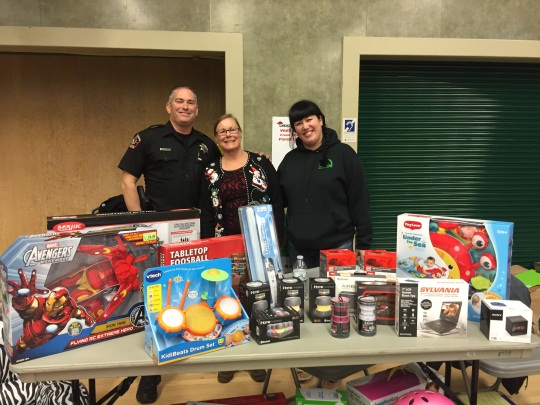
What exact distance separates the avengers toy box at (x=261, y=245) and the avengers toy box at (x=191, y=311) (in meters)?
0.18

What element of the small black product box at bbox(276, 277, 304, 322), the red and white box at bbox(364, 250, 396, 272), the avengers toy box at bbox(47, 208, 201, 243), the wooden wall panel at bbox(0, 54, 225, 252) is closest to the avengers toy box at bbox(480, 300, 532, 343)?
the red and white box at bbox(364, 250, 396, 272)

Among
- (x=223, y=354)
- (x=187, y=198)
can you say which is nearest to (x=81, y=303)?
(x=223, y=354)

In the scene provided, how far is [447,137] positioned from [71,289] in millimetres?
3659

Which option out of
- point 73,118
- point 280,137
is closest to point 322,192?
point 280,137

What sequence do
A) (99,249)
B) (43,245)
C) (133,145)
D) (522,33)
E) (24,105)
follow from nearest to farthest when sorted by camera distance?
(43,245)
(99,249)
(133,145)
(522,33)
(24,105)

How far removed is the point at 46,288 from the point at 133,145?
1.41 m

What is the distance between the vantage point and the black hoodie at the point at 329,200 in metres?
2.42

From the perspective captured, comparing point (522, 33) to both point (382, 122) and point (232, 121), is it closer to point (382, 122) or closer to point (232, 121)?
point (382, 122)

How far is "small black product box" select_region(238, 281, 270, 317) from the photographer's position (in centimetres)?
157

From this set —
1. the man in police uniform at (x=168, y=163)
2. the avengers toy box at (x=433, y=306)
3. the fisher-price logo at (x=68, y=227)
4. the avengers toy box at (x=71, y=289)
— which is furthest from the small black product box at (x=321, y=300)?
the man in police uniform at (x=168, y=163)

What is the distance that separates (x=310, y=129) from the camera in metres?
2.43

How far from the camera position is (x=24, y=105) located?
12.9 ft

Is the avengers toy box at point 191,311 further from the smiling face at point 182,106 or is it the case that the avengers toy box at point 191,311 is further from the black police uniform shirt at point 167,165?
the smiling face at point 182,106

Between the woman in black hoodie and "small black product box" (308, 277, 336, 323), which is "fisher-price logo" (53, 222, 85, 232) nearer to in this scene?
"small black product box" (308, 277, 336, 323)
